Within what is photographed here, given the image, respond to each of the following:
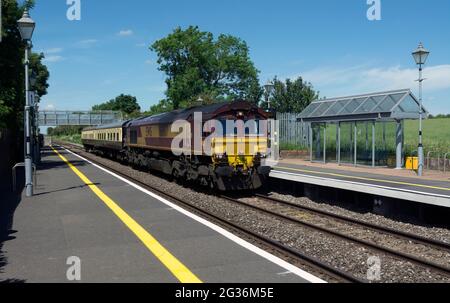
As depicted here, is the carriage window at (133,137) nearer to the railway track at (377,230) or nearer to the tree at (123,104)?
the railway track at (377,230)

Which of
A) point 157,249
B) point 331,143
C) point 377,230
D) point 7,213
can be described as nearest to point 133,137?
point 331,143

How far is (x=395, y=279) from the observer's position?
6.57 m

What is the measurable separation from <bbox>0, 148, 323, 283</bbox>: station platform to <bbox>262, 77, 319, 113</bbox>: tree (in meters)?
29.9

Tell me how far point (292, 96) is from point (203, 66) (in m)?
19.2

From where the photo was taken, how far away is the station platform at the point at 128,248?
612 cm

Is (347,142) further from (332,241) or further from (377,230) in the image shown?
(332,241)

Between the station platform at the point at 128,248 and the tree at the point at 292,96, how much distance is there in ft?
98.2

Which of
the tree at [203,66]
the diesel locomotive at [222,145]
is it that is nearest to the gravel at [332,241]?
the diesel locomotive at [222,145]

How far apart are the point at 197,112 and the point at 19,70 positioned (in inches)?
486

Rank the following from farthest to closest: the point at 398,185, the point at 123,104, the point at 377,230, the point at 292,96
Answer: the point at 123,104
the point at 292,96
the point at 398,185
the point at 377,230

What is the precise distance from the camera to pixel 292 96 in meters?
40.5

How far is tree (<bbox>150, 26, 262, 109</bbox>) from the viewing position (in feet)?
175
